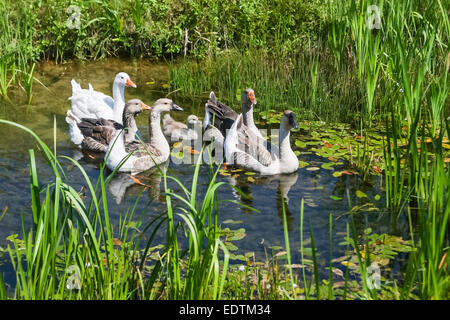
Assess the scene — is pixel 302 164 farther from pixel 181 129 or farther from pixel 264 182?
pixel 181 129

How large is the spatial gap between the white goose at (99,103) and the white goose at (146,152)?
84 cm

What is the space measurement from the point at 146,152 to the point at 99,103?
148 centimetres

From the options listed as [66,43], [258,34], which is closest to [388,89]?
[258,34]

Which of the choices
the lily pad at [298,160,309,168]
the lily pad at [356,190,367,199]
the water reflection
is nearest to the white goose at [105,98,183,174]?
the water reflection

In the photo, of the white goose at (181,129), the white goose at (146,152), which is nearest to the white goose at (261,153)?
the white goose at (146,152)

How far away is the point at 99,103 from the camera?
852 centimetres

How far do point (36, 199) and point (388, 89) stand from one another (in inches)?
219

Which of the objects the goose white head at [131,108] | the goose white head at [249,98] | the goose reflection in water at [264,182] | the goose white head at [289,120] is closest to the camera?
the goose reflection in water at [264,182]

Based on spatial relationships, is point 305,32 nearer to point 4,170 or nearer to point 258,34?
point 258,34

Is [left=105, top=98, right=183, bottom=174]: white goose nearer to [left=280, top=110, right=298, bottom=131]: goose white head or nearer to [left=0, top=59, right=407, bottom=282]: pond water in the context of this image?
[left=0, top=59, right=407, bottom=282]: pond water

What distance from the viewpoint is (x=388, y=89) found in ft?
26.2

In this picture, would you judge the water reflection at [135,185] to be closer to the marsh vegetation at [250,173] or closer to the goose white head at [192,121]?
the marsh vegetation at [250,173]

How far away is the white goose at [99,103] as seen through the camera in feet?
27.5
